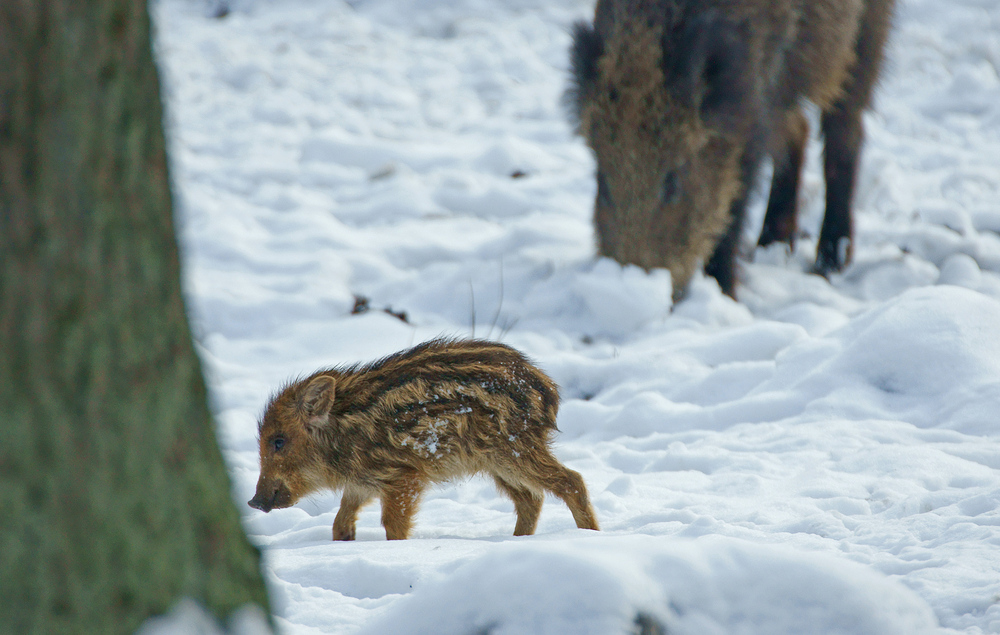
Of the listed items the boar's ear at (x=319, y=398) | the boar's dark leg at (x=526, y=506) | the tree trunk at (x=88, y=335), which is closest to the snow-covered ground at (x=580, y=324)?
the boar's dark leg at (x=526, y=506)

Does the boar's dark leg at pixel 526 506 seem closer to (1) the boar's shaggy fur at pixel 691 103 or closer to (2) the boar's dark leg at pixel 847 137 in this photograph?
(1) the boar's shaggy fur at pixel 691 103

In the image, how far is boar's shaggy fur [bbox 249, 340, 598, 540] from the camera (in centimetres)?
317

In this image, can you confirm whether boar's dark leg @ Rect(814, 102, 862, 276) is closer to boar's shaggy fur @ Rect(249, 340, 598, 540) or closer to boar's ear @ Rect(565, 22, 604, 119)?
boar's ear @ Rect(565, 22, 604, 119)

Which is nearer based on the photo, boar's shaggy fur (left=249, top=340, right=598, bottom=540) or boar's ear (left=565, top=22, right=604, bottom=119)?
boar's shaggy fur (left=249, top=340, right=598, bottom=540)

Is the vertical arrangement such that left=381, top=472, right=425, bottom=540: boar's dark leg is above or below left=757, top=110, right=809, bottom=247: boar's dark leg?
above

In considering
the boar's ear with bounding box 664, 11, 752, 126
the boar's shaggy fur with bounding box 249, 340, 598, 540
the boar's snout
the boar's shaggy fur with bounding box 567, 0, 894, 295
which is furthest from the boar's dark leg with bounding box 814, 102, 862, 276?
the boar's snout

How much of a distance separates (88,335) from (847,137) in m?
6.74

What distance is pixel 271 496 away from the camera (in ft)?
11.0

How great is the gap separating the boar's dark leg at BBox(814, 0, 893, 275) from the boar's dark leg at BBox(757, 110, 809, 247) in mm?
294

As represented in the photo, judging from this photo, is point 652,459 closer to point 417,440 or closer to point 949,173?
point 417,440

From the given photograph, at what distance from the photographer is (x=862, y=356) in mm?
4254

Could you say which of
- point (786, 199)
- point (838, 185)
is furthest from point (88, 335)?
point (786, 199)

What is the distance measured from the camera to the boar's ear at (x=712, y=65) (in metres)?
5.41

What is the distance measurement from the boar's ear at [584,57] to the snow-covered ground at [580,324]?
1.10m
